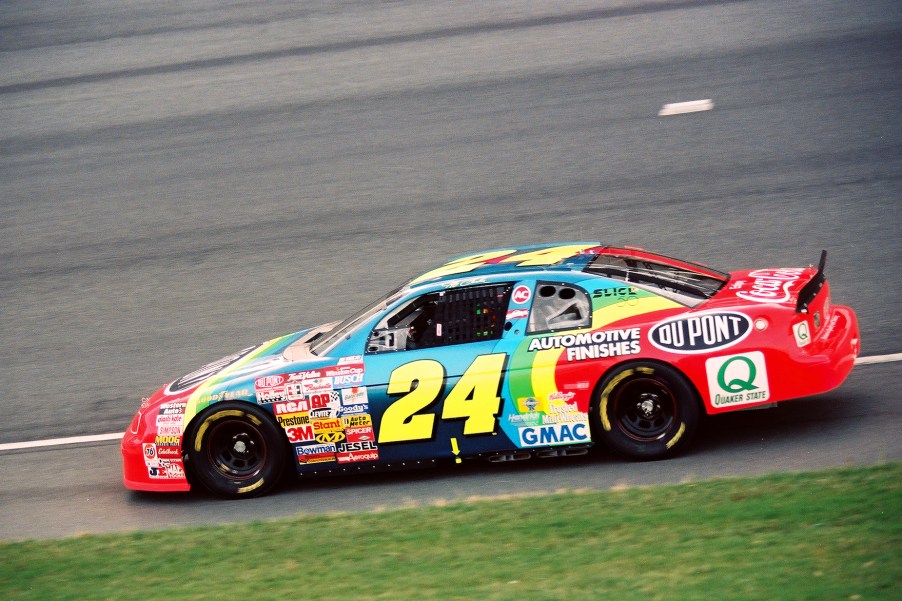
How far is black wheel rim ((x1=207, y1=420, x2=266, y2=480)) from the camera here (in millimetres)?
8039

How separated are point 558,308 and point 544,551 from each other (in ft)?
7.15

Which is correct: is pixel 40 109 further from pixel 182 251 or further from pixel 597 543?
pixel 597 543

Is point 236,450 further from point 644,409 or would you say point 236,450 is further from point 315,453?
point 644,409

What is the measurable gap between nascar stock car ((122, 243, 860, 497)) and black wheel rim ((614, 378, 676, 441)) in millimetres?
11

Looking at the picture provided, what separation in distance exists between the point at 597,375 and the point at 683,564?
6.90 ft

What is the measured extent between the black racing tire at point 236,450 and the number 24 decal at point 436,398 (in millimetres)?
858

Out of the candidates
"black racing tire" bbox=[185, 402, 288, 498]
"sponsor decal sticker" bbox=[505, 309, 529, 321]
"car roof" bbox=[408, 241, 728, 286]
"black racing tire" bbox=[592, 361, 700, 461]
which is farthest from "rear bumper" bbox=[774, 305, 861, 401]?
"black racing tire" bbox=[185, 402, 288, 498]

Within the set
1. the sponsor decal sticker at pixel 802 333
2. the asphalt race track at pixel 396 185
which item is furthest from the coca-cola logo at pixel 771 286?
the asphalt race track at pixel 396 185

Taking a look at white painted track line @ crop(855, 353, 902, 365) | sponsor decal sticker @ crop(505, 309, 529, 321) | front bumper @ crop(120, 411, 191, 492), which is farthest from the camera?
white painted track line @ crop(855, 353, 902, 365)

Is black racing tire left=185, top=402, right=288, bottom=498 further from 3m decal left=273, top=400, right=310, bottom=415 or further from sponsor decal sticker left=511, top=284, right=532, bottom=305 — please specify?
sponsor decal sticker left=511, top=284, right=532, bottom=305

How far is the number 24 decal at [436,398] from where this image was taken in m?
7.58

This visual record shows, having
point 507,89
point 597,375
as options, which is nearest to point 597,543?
point 597,375

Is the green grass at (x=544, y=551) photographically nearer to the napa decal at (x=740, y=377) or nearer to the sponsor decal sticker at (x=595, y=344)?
the napa decal at (x=740, y=377)

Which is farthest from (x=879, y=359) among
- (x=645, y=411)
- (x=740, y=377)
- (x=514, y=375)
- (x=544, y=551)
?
(x=544, y=551)
